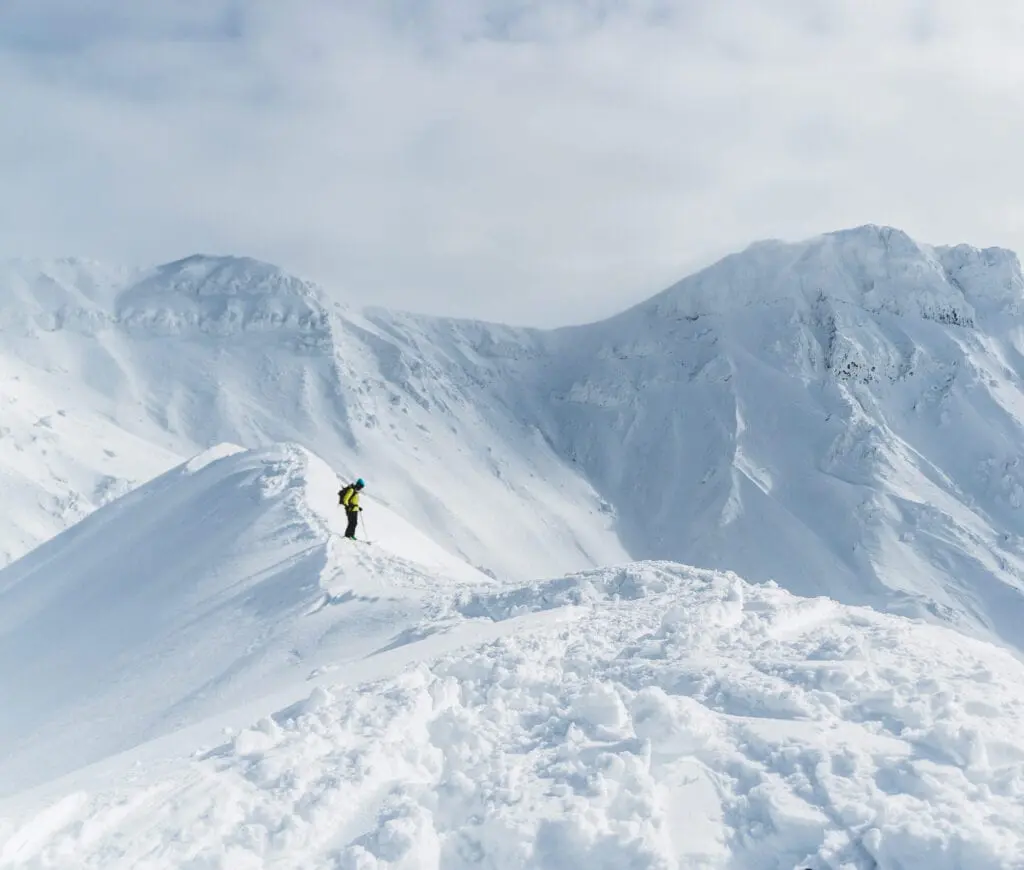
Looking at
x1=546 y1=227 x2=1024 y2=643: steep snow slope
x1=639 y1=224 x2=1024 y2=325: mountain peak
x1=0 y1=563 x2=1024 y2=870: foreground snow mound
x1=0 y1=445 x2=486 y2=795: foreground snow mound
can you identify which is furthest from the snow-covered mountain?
x1=639 y1=224 x2=1024 y2=325: mountain peak

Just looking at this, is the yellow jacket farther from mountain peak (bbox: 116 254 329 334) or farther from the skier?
mountain peak (bbox: 116 254 329 334)

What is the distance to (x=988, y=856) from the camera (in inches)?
307

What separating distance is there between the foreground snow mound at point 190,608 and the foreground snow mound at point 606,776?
6824 mm

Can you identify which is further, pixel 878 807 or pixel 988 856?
pixel 878 807

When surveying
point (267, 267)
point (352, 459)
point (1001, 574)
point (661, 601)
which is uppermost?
point (267, 267)

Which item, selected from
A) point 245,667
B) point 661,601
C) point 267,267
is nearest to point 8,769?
point 245,667

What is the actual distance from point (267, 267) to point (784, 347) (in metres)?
98.8

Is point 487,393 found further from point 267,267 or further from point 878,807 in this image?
point 878,807

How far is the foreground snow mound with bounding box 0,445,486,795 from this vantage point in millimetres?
18219

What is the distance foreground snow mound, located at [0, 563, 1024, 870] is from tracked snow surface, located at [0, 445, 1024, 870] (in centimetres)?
3

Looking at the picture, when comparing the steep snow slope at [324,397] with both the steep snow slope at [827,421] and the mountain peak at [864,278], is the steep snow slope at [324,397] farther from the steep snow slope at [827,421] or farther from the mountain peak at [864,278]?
the mountain peak at [864,278]

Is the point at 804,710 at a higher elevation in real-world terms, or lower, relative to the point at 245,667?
higher

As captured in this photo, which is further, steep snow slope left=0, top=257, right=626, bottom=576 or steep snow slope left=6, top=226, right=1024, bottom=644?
steep snow slope left=0, top=257, right=626, bottom=576

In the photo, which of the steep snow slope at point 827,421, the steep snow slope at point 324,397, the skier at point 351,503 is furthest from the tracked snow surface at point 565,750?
the steep snow slope at point 827,421
